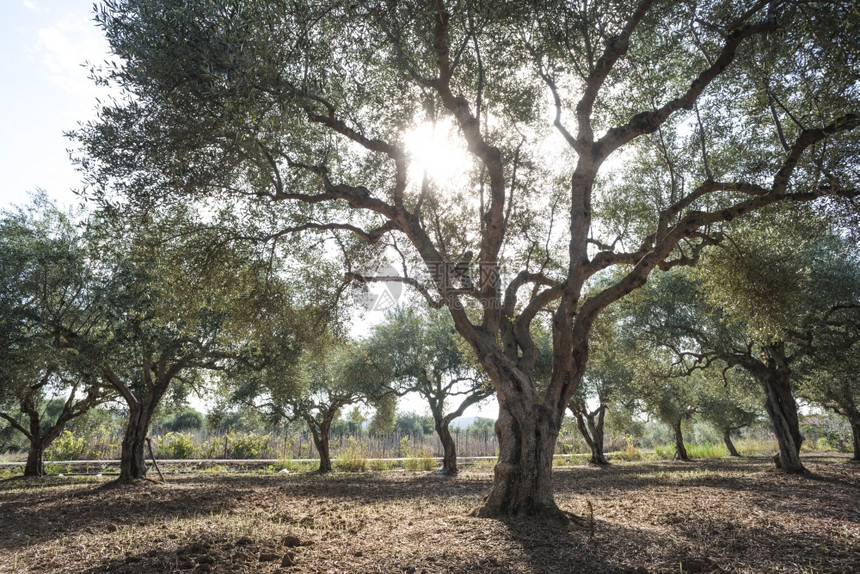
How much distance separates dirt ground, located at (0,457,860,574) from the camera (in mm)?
4973

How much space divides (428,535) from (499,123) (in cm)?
884

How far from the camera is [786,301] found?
32.8 ft

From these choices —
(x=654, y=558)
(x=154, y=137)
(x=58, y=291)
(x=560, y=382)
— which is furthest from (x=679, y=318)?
(x=58, y=291)

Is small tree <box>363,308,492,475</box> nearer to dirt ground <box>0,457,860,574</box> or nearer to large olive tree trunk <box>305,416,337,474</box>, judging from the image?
large olive tree trunk <box>305,416,337,474</box>

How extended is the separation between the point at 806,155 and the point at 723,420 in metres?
28.1

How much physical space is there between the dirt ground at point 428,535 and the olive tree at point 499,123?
Answer: 4.88 ft

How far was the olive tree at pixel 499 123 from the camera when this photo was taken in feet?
19.1

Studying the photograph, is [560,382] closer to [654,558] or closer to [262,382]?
[654,558]

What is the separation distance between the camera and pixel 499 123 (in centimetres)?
1087

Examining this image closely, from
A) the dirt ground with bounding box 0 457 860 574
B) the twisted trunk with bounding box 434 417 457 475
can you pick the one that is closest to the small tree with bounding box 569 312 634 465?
the twisted trunk with bounding box 434 417 457 475

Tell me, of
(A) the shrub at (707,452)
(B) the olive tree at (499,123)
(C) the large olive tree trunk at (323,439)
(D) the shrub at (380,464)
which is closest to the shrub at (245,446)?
(D) the shrub at (380,464)

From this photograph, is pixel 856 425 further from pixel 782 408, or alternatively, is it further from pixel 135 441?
pixel 135 441

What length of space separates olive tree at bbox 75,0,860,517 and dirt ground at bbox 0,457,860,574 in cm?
149

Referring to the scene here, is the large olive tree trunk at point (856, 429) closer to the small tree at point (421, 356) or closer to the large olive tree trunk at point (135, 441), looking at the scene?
the small tree at point (421, 356)
